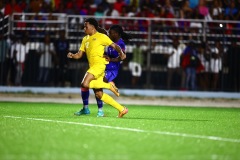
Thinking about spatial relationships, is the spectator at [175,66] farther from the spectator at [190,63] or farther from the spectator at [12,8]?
the spectator at [12,8]

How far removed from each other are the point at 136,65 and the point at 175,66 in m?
1.45

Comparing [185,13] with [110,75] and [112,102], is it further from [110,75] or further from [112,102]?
[112,102]

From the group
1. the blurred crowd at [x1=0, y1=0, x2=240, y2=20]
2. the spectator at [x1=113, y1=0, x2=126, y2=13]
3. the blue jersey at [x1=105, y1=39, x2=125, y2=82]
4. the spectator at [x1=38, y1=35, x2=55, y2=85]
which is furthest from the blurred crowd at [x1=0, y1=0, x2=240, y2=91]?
the blue jersey at [x1=105, y1=39, x2=125, y2=82]

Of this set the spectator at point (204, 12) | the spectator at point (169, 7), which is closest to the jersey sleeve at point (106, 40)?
the spectator at point (169, 7)

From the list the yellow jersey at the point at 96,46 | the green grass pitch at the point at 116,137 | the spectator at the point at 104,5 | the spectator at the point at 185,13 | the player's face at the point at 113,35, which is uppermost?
the spectator at the point at 104,5

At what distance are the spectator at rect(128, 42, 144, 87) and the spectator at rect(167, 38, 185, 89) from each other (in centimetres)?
105

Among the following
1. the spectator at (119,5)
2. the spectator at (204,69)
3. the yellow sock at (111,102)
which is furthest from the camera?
the spectator at (119,5)

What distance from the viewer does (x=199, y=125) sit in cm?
1424

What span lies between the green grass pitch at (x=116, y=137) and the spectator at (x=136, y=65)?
9.20 m

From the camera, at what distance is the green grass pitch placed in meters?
9.20

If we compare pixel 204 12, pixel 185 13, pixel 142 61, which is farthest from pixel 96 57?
pixel 204 12

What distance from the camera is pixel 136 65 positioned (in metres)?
25.8

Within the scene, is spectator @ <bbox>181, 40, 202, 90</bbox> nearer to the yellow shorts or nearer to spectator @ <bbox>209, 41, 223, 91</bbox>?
spectator @ <bbox>209, 41, 223, 91</bbox>

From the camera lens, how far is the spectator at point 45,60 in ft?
85.3
